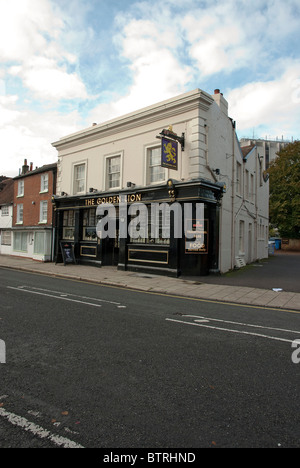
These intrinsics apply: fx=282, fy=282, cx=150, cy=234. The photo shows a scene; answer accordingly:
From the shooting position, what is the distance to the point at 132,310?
7.35 meters

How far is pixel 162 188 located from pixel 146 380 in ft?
38.1

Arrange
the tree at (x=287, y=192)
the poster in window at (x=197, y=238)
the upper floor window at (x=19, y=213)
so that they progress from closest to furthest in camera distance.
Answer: the poster in window at (x=197, y=238), the upper floor window at (x=19, y=213), the tree at (x=287, y=192)

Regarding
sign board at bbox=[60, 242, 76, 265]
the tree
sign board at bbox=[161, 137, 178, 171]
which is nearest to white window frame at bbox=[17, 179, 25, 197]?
sign board at bbox=[60, 242, 76, 265]

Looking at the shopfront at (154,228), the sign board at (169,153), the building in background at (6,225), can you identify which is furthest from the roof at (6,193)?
the sign board at (169,153)

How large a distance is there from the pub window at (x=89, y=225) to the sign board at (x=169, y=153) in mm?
7072

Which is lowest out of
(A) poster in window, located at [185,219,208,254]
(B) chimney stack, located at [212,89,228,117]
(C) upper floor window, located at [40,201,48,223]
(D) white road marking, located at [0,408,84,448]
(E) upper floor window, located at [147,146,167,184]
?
(D) white road marking, located at [0,408,84,448]

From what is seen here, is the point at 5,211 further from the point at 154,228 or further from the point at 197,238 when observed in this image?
the point at 197,238

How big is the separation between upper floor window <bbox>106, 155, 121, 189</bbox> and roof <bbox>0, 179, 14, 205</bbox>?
13.6 meters

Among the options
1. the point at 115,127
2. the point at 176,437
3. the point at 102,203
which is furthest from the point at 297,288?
the point at 115,127

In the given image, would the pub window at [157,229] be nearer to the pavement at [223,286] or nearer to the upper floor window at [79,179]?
the pavement at [223,286]

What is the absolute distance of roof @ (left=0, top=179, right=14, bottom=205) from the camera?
2862 centimetres

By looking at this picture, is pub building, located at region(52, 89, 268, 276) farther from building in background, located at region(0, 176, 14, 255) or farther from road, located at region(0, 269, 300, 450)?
building in background, located at region(0, 176, 14, 255)

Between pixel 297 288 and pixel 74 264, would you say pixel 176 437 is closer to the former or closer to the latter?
pixel 297 288

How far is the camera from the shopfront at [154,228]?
13562mm
